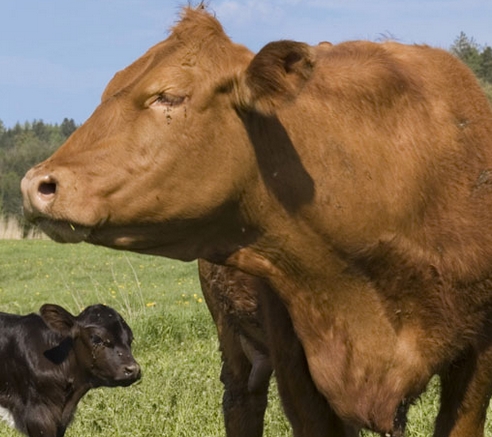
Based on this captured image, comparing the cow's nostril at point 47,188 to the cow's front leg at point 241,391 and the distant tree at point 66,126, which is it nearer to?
the cow's front leg at point 241,391

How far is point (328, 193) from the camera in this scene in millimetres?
3920

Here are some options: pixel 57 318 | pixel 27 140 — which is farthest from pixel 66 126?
pixel 57 318

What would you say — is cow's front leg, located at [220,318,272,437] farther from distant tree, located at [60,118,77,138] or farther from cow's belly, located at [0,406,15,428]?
distant tree, located at [60,118,77,138]

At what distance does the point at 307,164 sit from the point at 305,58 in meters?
0.47

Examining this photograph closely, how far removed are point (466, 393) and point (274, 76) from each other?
1.56 meters

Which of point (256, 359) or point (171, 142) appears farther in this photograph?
point (256, 359)

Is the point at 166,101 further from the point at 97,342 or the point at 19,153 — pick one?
the point at 19,153

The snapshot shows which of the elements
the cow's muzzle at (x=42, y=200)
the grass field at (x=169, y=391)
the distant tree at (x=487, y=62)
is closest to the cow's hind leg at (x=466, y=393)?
the cow's muzzle at (x=42, y=200)

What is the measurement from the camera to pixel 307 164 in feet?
12.8

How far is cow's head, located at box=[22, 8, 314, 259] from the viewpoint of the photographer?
11.6 ft

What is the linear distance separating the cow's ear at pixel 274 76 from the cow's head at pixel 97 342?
190 inches

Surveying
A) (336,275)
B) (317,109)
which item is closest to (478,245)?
(336,275)

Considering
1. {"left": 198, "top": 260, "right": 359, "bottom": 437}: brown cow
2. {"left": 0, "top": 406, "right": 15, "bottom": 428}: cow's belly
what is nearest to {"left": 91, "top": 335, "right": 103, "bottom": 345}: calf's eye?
{"left": 0, "top": 406, "right": 15, "bottom": 428}: cow's belly

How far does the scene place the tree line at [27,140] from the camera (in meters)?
59.7
